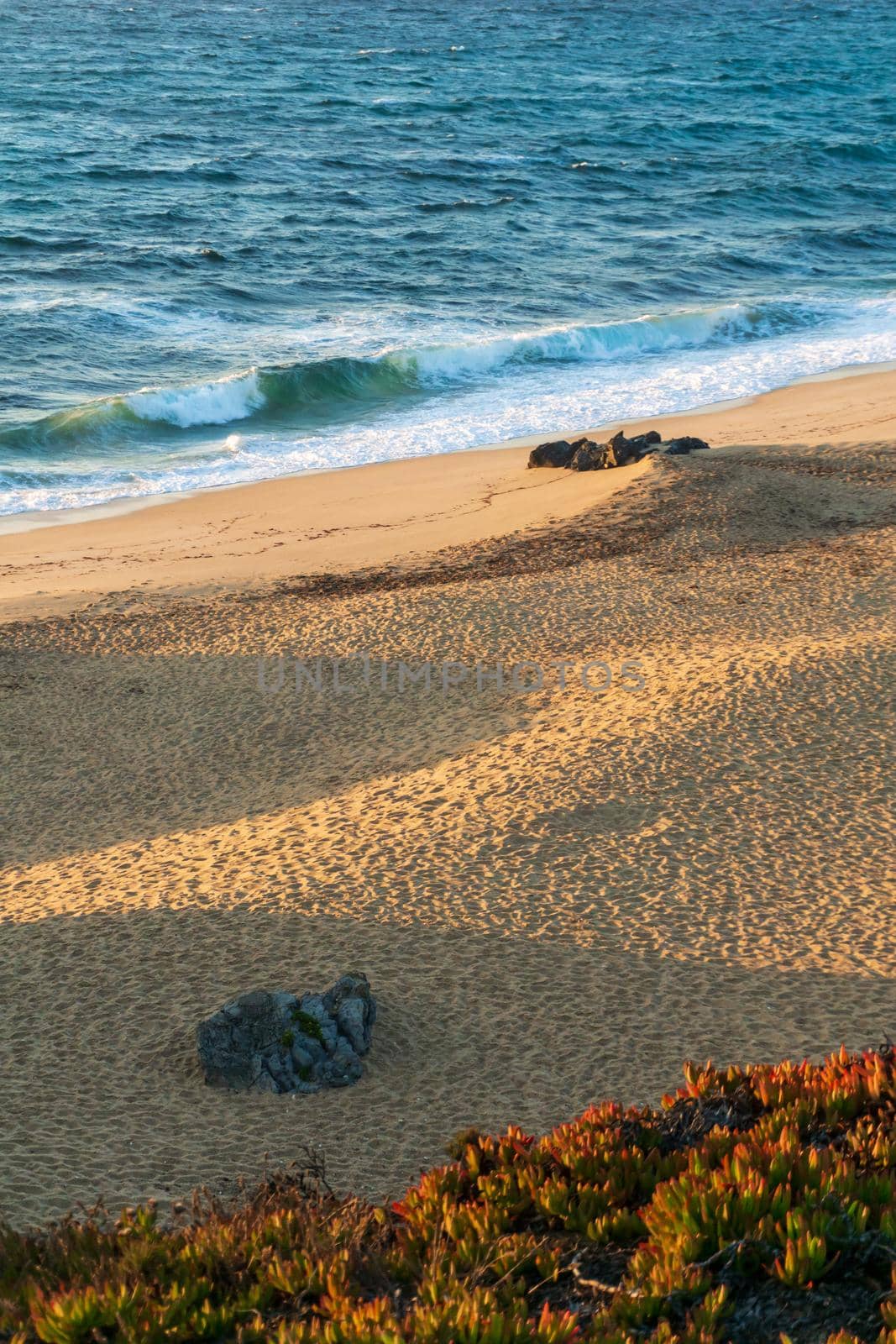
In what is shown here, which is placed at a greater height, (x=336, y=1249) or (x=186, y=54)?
(x=186, y=54)

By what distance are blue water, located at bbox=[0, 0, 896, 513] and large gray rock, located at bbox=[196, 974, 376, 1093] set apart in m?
11.3

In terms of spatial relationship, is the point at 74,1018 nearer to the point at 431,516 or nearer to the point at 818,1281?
the point at 818,1281

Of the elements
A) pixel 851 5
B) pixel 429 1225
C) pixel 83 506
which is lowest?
pixel 429 1225

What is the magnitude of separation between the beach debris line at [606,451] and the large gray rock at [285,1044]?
33.1 ft

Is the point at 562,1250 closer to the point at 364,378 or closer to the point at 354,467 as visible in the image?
the point at 354,467

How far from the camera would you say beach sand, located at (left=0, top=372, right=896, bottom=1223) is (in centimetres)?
503

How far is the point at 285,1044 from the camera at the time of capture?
16.7 ft

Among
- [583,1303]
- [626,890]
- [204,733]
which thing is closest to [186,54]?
[204,733]

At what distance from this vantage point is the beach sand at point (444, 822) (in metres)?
5.03

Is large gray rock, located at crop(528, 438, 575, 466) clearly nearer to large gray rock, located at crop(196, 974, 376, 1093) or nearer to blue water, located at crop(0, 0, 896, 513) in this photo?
blue water, located at crop(0, 0, 896, 513)

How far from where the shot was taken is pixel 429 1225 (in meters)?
3.38

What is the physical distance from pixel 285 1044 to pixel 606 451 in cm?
1047

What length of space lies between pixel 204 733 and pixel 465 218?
80.2 ft

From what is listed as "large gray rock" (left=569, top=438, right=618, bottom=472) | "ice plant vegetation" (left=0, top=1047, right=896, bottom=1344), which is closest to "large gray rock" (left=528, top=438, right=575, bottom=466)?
"large gray rock" (left=569, top=438, right=618, bottom=472)
